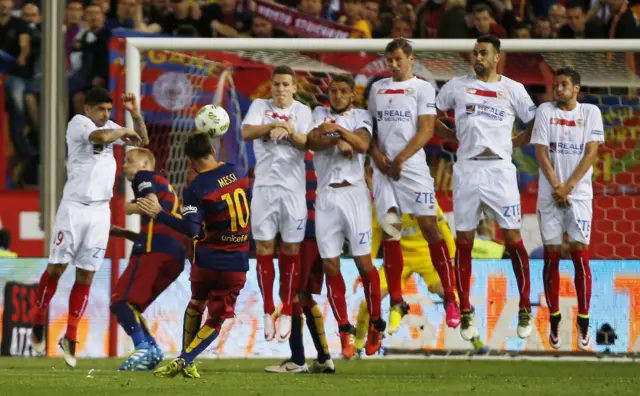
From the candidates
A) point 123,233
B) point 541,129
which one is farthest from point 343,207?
point 123,233

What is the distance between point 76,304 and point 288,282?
213 cm

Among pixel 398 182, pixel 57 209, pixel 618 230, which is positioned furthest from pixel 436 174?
pixel 57 209

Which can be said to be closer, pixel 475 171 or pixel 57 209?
pixel 475 171

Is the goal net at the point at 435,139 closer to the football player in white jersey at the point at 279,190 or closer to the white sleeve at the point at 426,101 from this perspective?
the white sleeve at the point at 426,101

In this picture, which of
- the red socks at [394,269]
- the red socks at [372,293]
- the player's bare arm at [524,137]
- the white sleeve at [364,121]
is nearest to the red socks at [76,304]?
the red socks at [372,293]

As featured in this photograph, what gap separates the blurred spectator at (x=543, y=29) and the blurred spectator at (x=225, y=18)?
3519 millimetres

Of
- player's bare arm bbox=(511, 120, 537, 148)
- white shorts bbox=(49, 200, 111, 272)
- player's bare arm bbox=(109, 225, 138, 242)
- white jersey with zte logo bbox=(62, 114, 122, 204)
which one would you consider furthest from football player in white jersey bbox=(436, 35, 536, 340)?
white shorts bbox=(49, 200, 111, 272)

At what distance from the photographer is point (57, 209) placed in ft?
47.3

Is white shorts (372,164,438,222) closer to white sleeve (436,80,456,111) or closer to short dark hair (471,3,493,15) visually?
white sleeve (436,80,456,111)

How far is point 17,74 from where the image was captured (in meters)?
17.2

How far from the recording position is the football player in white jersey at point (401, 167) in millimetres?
12352

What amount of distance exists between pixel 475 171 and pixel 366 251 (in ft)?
3.83

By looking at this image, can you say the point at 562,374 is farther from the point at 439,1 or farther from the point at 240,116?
the point at 439,1

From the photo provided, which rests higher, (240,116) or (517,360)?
(240,116)
